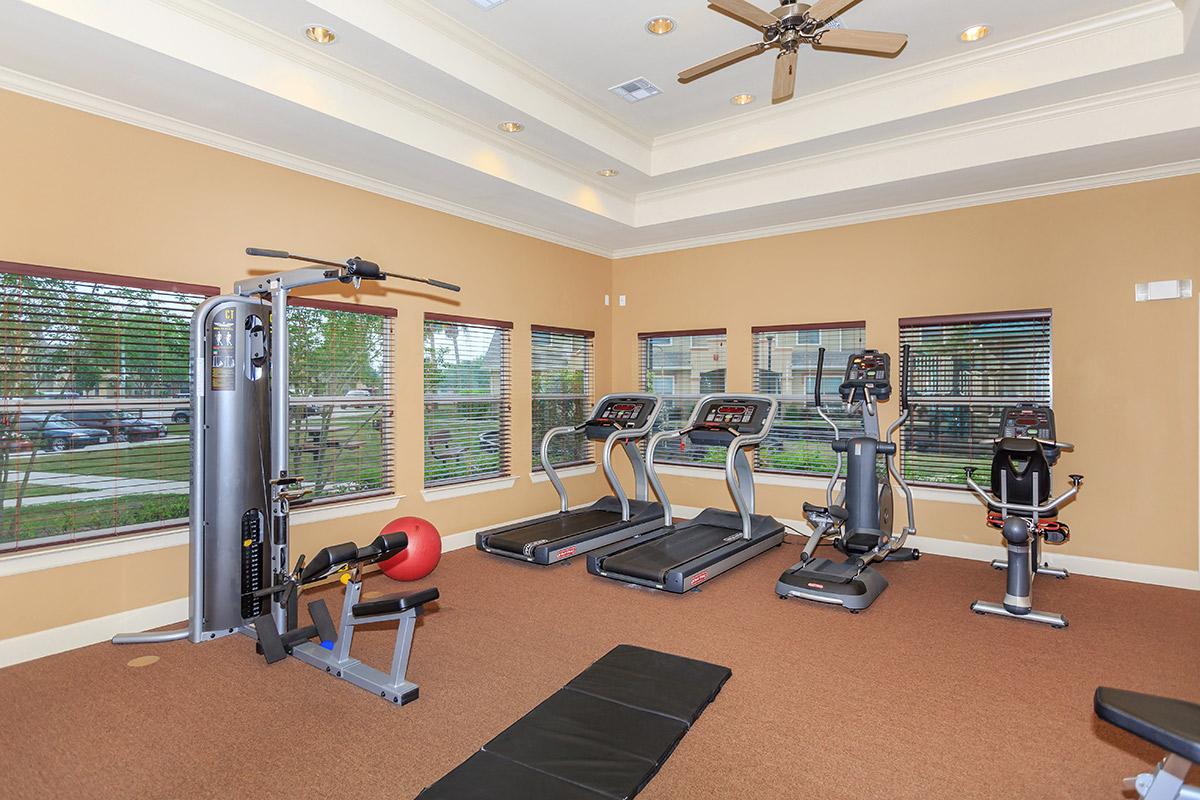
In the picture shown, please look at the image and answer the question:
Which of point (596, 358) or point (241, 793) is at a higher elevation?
point (596, 358)

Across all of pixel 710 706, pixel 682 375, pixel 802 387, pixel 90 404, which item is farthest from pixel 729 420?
pixel 90 404

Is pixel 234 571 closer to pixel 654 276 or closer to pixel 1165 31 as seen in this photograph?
pixel 654 276

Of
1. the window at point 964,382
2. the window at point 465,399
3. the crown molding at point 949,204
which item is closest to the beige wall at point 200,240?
the window at point 465,399

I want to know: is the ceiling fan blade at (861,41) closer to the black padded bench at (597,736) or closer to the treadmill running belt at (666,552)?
the black padded bench at (597,736)

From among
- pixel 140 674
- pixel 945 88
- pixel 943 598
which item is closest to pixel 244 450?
pixel 140 674

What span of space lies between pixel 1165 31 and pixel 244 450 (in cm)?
579

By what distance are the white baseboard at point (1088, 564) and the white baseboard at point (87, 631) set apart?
18.4ft

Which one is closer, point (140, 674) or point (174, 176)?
point (140, 674)

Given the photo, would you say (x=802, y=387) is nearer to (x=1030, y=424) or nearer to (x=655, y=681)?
(x=1030, y=424)

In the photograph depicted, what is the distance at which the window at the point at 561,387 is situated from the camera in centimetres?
666

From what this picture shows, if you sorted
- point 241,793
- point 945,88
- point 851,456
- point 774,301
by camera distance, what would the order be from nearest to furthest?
point 241,793 < point 945,88 < point 851,456 < point 774,301

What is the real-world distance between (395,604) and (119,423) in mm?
2208

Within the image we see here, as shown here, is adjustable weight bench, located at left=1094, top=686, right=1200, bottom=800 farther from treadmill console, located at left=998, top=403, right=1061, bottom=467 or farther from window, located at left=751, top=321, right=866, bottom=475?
window, located at left=751, top=321, right=866, bottom=475

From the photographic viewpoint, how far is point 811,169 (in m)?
5.40
